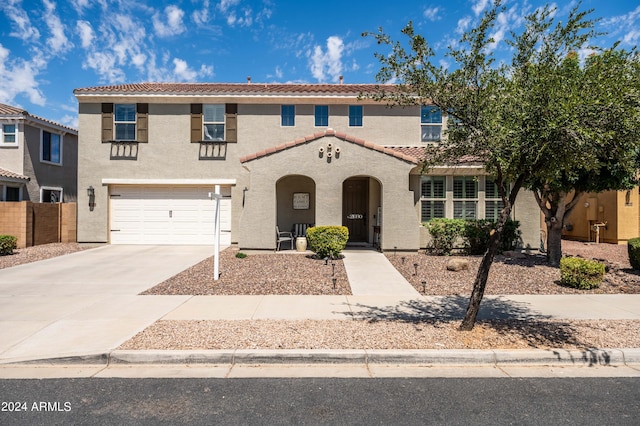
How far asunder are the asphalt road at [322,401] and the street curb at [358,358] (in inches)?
17.1

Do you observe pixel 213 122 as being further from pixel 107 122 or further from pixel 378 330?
pixel 378 330

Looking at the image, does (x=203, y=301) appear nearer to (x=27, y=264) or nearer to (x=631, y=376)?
(x=631, y=376)

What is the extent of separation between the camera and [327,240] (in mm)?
11641

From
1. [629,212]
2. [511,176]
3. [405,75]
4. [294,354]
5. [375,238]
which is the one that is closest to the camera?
[294,354]

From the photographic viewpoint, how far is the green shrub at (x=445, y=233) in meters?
13.0

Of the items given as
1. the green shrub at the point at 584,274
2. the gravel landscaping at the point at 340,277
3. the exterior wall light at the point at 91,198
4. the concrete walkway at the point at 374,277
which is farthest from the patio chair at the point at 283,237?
the green shrub at the point at 584,274

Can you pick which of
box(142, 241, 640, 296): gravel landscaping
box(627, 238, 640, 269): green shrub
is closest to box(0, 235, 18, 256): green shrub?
box(142, 241, 640, 296): gravel landscaping

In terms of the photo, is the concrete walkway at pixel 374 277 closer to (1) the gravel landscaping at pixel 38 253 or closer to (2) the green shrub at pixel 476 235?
(2) the green shrub at pixel 476 235

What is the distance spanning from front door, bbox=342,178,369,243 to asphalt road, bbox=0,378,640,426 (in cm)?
1177

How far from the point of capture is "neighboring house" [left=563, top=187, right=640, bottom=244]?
1673 centimetres

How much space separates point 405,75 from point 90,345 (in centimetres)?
602

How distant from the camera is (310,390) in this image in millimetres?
4082

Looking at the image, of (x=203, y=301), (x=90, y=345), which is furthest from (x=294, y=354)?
(x=203, y=301)

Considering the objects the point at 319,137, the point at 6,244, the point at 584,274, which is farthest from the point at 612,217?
the point at 6,244
